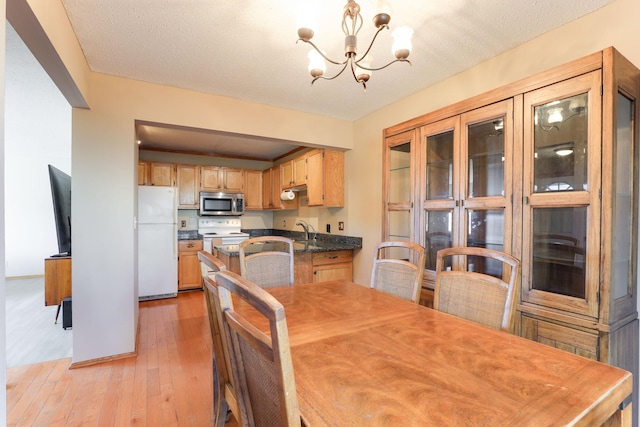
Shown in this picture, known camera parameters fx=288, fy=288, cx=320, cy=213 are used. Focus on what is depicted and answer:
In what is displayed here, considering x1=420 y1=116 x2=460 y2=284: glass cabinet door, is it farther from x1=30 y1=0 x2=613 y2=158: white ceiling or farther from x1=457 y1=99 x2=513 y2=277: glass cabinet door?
x1=30 y1=0 x2=613 y2=158: white ceiling

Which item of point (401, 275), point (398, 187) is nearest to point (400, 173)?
point (398, 187)

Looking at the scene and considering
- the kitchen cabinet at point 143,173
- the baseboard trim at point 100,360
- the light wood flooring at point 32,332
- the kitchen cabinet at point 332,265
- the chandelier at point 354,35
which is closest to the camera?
the chandelier at point 354,35

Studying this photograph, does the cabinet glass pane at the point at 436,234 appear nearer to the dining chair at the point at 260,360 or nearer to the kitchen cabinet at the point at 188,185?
the dining chair at the point at 260,360

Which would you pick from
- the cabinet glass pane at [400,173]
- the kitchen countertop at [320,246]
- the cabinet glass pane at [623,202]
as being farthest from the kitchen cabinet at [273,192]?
the cabinet glass pane at [623,202]

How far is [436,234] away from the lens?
7.40 ft

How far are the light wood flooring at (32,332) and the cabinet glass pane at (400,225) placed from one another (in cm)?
312

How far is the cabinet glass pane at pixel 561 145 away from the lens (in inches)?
56.7

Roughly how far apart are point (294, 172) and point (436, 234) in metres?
2.70

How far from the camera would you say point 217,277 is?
0.83 metres

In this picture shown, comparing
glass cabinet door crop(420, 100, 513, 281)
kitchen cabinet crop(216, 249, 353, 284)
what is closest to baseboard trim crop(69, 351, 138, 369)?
kitchen cabinet crop(216, 249, 353, 284)

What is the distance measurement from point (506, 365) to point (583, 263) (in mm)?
870

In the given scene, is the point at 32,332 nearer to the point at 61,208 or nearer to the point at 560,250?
the point at 61,208

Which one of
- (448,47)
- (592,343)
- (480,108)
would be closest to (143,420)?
(592,343)

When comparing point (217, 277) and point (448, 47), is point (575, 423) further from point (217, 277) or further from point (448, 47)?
point (448, 47)
